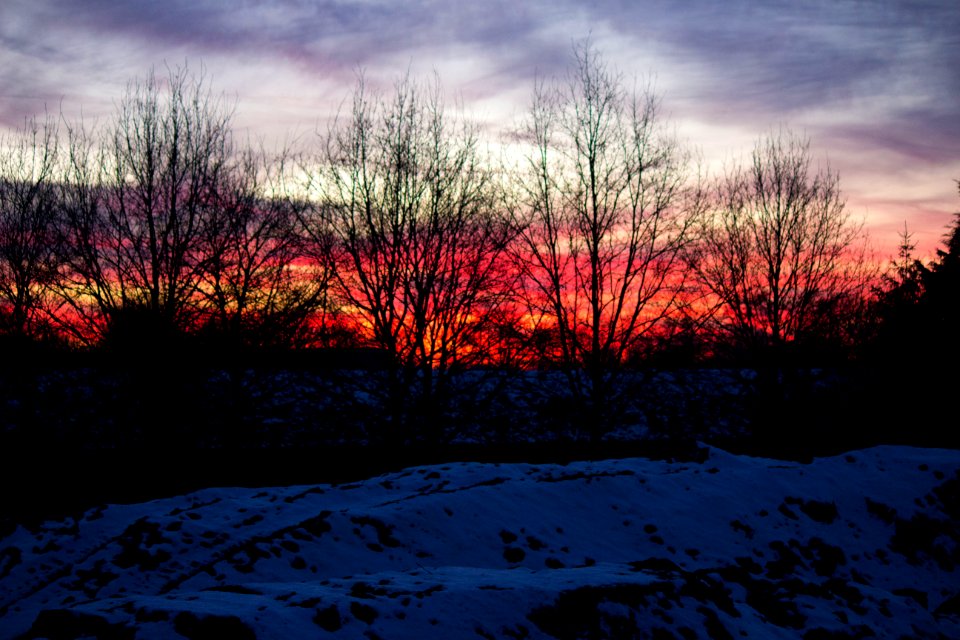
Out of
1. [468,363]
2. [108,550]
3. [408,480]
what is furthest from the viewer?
[468,363]

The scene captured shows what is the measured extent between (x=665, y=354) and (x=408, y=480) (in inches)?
570

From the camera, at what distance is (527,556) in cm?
356

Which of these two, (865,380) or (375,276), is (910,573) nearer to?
(375,276)

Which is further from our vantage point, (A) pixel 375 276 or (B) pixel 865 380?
(B) pixel 865 380

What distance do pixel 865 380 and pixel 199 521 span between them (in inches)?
764

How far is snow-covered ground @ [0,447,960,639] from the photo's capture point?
2.34 meters

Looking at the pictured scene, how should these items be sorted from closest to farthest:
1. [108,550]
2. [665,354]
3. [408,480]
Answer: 1. [108,550]
2. [408,480]
3. [665,354]

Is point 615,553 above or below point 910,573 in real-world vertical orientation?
above

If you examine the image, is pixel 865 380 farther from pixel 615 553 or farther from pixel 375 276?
pixel 615 553

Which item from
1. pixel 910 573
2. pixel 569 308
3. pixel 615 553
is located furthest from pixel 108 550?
pixel 569 308

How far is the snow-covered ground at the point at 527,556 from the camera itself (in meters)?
2.34

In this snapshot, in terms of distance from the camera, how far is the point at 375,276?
1487cm

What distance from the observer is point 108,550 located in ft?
11.3

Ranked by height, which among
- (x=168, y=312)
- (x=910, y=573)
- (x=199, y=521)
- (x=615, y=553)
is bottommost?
(x=910, y=573)
